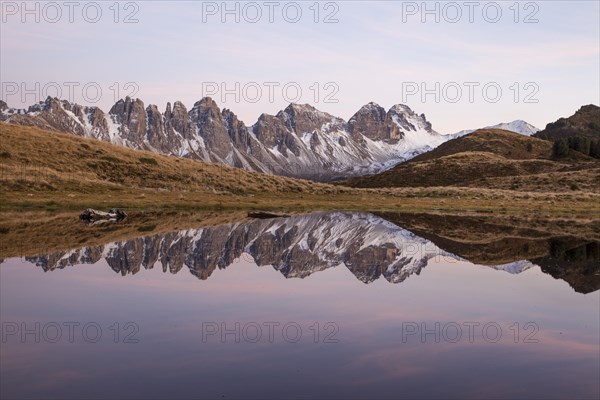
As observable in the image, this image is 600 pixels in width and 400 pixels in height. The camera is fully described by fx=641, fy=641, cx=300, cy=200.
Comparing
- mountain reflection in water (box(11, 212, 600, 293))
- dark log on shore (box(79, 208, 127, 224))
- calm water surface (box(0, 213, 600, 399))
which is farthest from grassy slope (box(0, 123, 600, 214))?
calm water surface (box(0, 213, 600, 399))

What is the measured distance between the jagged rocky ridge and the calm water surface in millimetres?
249

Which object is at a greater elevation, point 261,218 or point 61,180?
point 61,180

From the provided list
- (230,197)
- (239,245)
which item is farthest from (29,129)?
(239,245)

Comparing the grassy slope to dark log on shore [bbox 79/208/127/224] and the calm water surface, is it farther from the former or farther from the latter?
the calm water surface

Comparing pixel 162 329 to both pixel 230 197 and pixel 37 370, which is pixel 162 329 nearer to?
pixel 37 370

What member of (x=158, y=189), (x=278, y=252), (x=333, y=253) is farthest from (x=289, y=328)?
(x=158, y=189)

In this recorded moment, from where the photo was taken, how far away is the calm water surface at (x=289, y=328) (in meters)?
12.9

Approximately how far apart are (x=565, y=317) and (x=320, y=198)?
253ft

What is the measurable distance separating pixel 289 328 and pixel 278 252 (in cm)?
1792

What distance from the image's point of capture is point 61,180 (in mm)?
80312

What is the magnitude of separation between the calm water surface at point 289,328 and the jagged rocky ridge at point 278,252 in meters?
0.25

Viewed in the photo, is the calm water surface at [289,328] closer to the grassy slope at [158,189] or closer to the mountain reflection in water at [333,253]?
the mountain reflection in water at [333,253]

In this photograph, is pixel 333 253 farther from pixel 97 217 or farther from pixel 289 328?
pixel 97 217

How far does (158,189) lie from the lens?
8744cm
